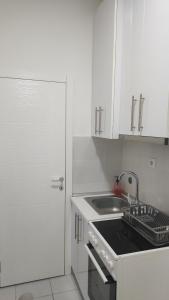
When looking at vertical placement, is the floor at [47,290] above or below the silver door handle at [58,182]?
below

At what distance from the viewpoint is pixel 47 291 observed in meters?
2.05

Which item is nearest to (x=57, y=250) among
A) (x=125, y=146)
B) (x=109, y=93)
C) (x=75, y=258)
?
(x=75, y=258)

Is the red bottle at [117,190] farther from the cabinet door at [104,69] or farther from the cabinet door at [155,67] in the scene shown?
the cabinet door at [155,67]

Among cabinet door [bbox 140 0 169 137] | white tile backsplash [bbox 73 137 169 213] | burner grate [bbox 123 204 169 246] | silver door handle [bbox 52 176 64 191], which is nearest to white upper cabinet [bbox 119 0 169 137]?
cabinet door [bbox 140 0 169 137]

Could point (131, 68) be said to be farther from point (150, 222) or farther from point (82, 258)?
point (82, 258)

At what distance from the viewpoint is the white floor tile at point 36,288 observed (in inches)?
79.3

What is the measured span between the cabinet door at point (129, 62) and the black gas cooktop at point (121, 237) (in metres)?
0.66

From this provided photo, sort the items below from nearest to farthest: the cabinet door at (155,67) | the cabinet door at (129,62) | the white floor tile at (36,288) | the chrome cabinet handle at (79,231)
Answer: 1. the cabinet door at (155,67)
2. the cabinet door at (129,62)
3. the chrome cabinet handle at (79,231)
4. the white floor tile at (36,288)

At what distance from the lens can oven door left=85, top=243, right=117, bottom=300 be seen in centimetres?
123

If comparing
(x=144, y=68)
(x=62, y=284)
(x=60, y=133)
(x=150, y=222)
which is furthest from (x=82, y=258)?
(x=144, y=68)

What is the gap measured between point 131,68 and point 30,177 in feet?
4.28

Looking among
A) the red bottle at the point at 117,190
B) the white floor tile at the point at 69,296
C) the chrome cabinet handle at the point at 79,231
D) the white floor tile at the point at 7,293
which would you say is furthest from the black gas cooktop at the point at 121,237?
the white floor tile at the point at 7,293

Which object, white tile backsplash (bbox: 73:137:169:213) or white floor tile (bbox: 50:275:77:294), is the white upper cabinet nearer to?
white tile backsplash (bbox: 73:137:169:213)

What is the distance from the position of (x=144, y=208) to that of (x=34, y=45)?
66.2 inches
